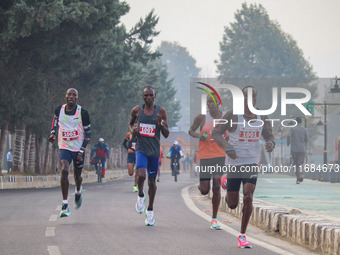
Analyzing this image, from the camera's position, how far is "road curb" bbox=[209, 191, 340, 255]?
32.7 feet

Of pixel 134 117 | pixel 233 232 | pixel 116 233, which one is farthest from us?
pixel 134 117

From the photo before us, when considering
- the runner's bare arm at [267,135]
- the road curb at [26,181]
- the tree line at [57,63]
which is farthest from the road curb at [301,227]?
the road curb at [26,181]

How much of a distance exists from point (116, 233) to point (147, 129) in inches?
80.2

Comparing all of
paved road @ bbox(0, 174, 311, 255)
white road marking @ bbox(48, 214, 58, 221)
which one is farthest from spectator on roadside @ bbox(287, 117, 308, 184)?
white road marking @ bbox(48, 214, 58, 221)

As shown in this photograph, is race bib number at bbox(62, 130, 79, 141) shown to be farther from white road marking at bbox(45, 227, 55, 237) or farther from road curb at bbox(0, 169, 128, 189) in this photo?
road curb at bbox(0, 169, 128, 189)

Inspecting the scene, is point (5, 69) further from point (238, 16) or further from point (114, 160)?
point (238, 16)

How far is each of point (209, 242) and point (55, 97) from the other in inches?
1144

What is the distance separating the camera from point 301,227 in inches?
437

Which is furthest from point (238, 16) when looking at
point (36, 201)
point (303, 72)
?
point (36, 201)

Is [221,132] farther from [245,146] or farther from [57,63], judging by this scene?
[57,63]

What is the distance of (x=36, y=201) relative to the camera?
1888 centimetres

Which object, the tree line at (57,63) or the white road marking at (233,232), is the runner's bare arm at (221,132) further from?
the tree line at (57,63)

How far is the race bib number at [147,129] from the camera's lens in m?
13.0

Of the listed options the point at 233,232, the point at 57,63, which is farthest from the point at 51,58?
the point at 233,232
